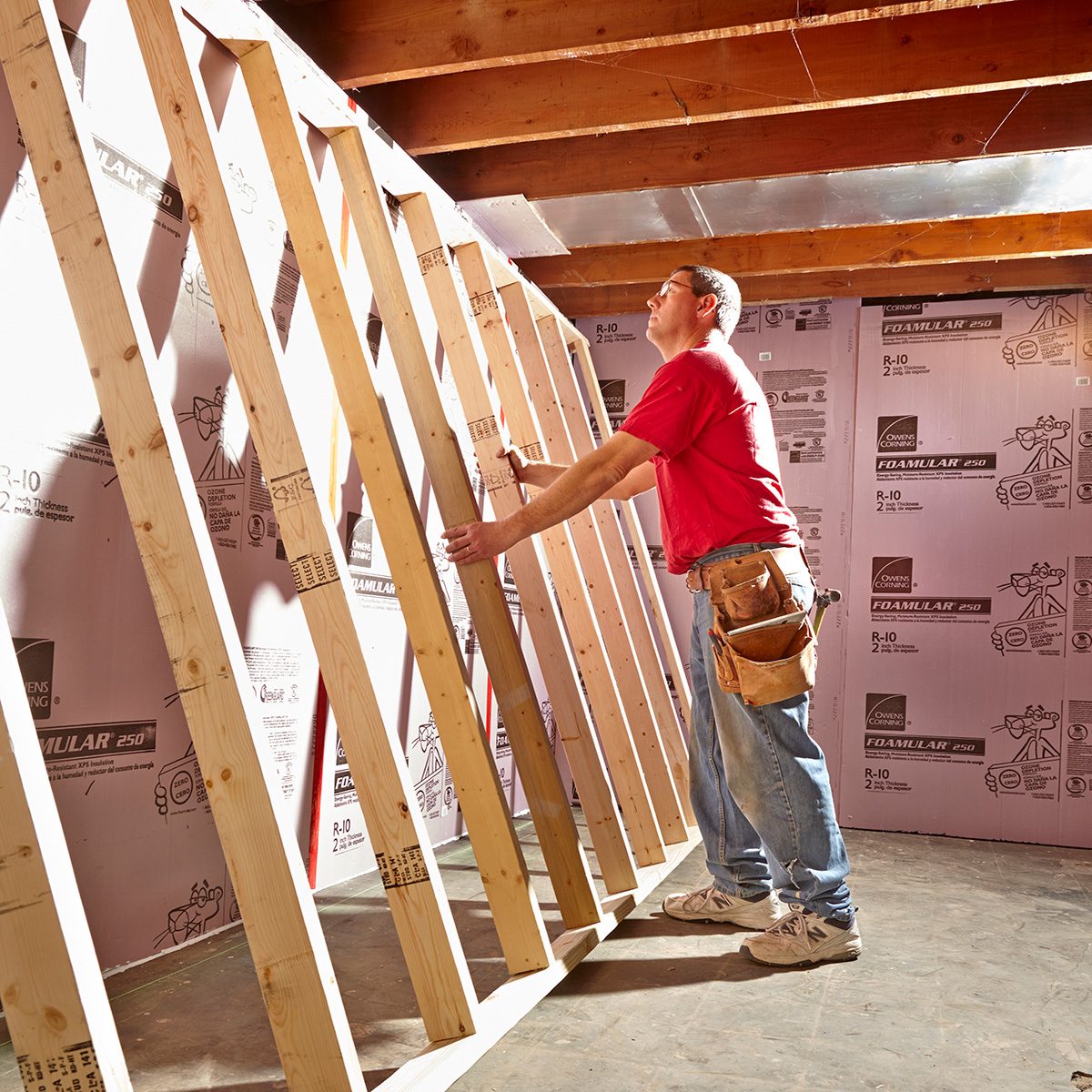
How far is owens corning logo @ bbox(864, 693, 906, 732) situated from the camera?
14.8ft

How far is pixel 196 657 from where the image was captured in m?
1.49

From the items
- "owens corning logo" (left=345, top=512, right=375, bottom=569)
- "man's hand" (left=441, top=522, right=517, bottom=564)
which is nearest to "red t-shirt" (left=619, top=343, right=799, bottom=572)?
"man's hand" (left=441, top=522, right=517, bottom=564)

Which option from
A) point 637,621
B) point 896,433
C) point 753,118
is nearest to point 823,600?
point 637,621

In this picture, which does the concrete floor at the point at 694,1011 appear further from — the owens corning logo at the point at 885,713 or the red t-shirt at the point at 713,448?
the owens corning logo at the point at 885,713

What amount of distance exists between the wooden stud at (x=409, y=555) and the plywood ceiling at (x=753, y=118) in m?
0.99

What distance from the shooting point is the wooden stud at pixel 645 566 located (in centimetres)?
450

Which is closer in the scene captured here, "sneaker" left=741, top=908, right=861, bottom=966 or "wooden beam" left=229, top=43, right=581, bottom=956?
"wooden beam" left=229, top=43, right=581, bottom=956

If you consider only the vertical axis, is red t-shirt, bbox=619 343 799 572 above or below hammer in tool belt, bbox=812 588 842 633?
above

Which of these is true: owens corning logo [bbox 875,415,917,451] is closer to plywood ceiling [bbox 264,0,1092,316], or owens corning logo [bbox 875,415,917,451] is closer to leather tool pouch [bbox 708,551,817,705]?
plywood ceiling [bbox 264,0,1092,316]

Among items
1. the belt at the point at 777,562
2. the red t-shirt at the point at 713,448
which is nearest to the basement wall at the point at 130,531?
the red t-shirt at the point at 713,448

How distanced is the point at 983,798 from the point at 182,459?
13.3 feet

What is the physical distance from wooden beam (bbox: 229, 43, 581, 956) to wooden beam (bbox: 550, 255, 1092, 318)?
2.77 metres

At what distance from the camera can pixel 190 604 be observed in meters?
1.49

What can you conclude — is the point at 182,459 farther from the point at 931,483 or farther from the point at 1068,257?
the point at 1068,257
